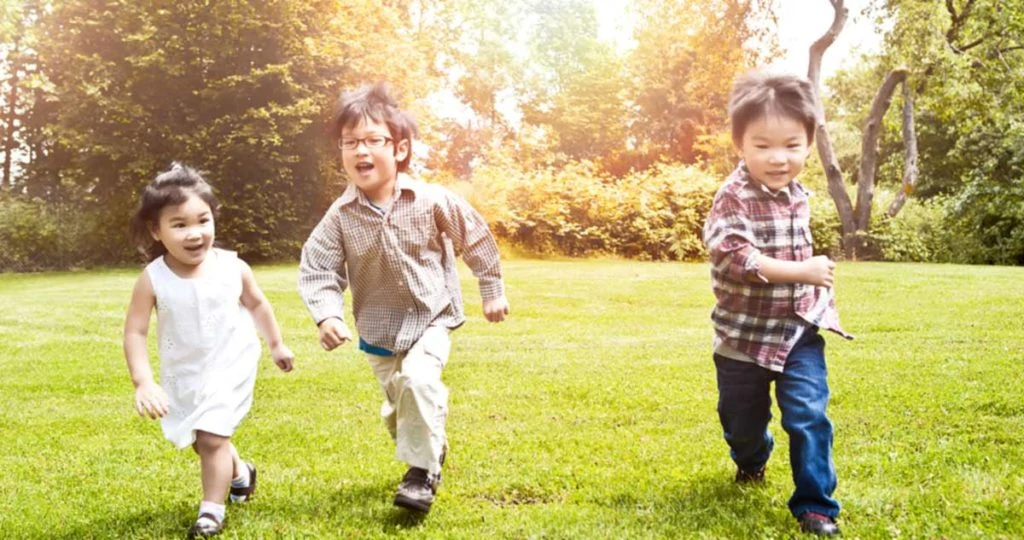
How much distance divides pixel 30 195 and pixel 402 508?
25.4 meters

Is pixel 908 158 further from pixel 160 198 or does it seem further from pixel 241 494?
pixel 160 198

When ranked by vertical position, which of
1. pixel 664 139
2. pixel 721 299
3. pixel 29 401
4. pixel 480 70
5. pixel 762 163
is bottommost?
pixel 29 401

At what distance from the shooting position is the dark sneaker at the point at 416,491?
366 centimetres

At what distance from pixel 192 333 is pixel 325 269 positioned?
617 millimetres

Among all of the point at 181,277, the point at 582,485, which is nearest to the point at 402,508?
the point at 582,485

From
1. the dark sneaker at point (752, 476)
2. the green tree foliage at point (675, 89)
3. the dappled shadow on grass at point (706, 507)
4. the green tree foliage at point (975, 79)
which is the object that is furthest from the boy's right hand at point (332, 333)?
the green tree foliage at point (675, 89)

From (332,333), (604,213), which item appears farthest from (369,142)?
(604,213)

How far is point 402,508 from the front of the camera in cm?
381

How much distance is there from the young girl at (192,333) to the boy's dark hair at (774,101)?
2.08 meters

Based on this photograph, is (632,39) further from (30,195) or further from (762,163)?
(762,163)

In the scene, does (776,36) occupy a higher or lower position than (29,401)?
higher

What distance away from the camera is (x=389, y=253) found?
3.95 meters

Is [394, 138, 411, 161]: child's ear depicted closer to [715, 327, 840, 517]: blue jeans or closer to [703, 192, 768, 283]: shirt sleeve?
[703, 192, 768, 283]: shirt sleeve

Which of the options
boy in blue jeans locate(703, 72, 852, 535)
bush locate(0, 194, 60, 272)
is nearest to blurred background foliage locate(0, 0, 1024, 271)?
bush locate(0, 194, 60, 272)
